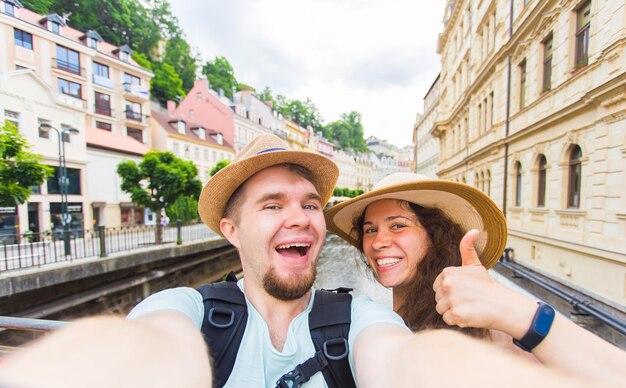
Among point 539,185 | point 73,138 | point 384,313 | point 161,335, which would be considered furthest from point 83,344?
point 539,185

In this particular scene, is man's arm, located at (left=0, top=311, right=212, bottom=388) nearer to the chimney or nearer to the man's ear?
the man's ear

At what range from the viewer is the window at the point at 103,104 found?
7.39 m

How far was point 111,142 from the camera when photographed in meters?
12.7

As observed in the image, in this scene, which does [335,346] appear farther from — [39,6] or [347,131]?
[347,131]

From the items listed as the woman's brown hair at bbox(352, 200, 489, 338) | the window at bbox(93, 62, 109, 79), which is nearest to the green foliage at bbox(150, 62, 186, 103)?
the window at bbox(93, 62, 109, 79)

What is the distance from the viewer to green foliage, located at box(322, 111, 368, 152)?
8000 centimetres

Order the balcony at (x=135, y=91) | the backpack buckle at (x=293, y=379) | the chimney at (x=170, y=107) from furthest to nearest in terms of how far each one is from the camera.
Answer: the chimney at (x=170, y=107), the balcony at (x=135, y=91), the backpack buckle at (x=293, y=379)

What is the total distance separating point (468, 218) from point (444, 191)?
1.27ft

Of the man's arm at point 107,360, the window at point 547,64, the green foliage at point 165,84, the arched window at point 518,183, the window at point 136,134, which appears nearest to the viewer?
the man's arm at point 107,360

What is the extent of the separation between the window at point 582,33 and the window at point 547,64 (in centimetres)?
125

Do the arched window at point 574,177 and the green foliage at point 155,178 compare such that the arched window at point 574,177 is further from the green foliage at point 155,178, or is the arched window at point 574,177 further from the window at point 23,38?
the green foliage at point 155,178

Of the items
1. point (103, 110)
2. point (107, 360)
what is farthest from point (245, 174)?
point (103, 110)

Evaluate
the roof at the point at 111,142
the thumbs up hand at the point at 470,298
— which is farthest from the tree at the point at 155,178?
the thumbs up hand at the point at 470,298

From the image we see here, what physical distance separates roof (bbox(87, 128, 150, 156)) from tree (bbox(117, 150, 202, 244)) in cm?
122
